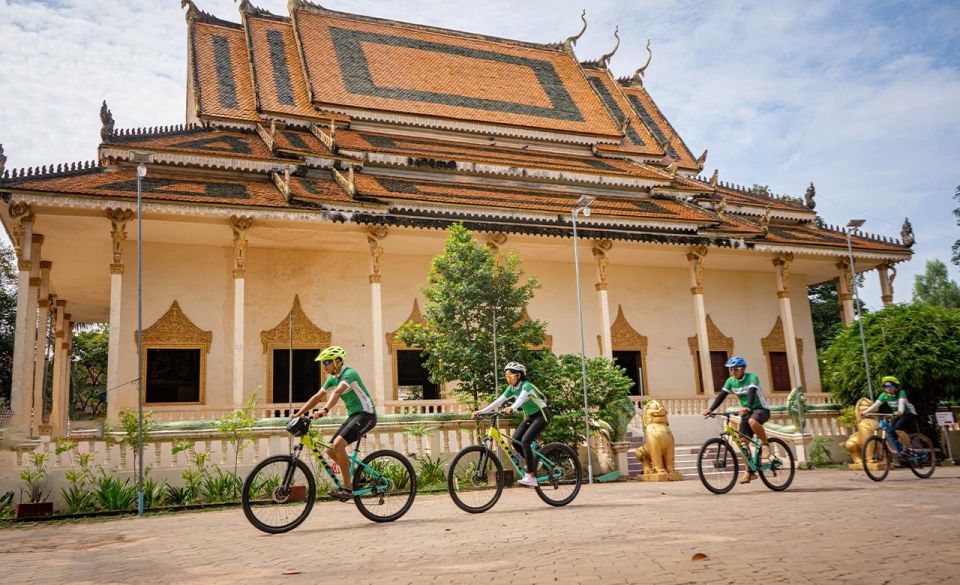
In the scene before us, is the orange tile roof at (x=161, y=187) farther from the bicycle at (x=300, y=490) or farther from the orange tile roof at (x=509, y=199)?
the bicycle at (x=300, y=490)

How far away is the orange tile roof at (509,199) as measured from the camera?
58.9 feet

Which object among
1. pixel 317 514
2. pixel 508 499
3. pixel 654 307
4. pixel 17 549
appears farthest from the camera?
pixel 654 307

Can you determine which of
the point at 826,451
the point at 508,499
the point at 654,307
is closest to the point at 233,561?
the point at 508,499

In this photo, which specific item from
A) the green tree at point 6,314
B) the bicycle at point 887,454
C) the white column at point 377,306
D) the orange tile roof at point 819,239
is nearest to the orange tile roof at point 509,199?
the white column at point 377,306

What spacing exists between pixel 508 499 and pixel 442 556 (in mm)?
4337

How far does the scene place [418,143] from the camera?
2284 centimetres

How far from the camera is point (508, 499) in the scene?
30.3 ft

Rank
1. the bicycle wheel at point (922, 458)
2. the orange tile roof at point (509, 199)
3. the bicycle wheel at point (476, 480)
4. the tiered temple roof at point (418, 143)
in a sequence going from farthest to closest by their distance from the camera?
the orange tile roof at point (509, 199) < the tiered temple roof at point (418, 143) < the bicycle wheel at point (922, 458) < the bicycle wheel at point (476, 480)

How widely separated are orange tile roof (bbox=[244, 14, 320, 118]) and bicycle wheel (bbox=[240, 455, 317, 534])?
53.8ft

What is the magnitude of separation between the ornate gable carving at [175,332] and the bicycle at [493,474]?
11868mm

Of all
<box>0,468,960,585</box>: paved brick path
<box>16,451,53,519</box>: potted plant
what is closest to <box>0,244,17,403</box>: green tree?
<box>16,451,53,519</box>: potted plant

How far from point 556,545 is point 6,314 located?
30675 millimetres

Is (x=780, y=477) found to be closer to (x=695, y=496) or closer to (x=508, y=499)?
(x=695, y=496)

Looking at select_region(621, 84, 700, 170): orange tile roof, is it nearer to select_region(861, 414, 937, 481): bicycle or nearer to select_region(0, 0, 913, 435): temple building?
select_region(0, 0, 913, 435): temple building
